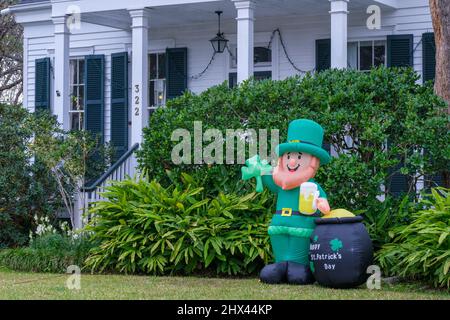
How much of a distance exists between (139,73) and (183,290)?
5991 millimetres

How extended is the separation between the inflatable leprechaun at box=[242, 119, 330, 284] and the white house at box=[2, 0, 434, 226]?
153 inches

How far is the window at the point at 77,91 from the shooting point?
55.5ft

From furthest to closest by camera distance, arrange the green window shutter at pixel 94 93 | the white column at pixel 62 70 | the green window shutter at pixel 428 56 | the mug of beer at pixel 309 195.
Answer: the green window shutter at pixel 94 93
the white column at pixel 62 70
the green window shutter at pixel 428 56
the mug of beer at pixel 309 195

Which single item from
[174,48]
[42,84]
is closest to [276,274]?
[174,48]

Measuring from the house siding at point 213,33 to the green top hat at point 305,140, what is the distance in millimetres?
5219

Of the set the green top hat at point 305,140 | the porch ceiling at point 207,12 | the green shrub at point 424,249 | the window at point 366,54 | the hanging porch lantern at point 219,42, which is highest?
the porch ceiling at point 207,12

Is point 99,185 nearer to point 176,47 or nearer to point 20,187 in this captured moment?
point 20,187

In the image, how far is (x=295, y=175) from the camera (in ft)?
29.5

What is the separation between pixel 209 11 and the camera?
14.4 metres

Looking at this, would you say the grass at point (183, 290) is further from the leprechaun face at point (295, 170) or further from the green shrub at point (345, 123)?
the green shrub at point (345, 123)

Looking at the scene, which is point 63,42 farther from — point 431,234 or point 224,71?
point 431,234

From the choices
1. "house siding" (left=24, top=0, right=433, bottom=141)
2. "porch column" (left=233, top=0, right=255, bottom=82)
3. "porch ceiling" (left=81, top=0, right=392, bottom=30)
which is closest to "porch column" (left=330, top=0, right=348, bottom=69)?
"porch ceiling" (left=81, top=0, right=392, bottom=30)

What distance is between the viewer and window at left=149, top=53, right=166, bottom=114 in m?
16.0

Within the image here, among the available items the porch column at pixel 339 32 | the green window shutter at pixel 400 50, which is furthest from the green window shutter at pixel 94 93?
the green window shutter at pixel 400 50
